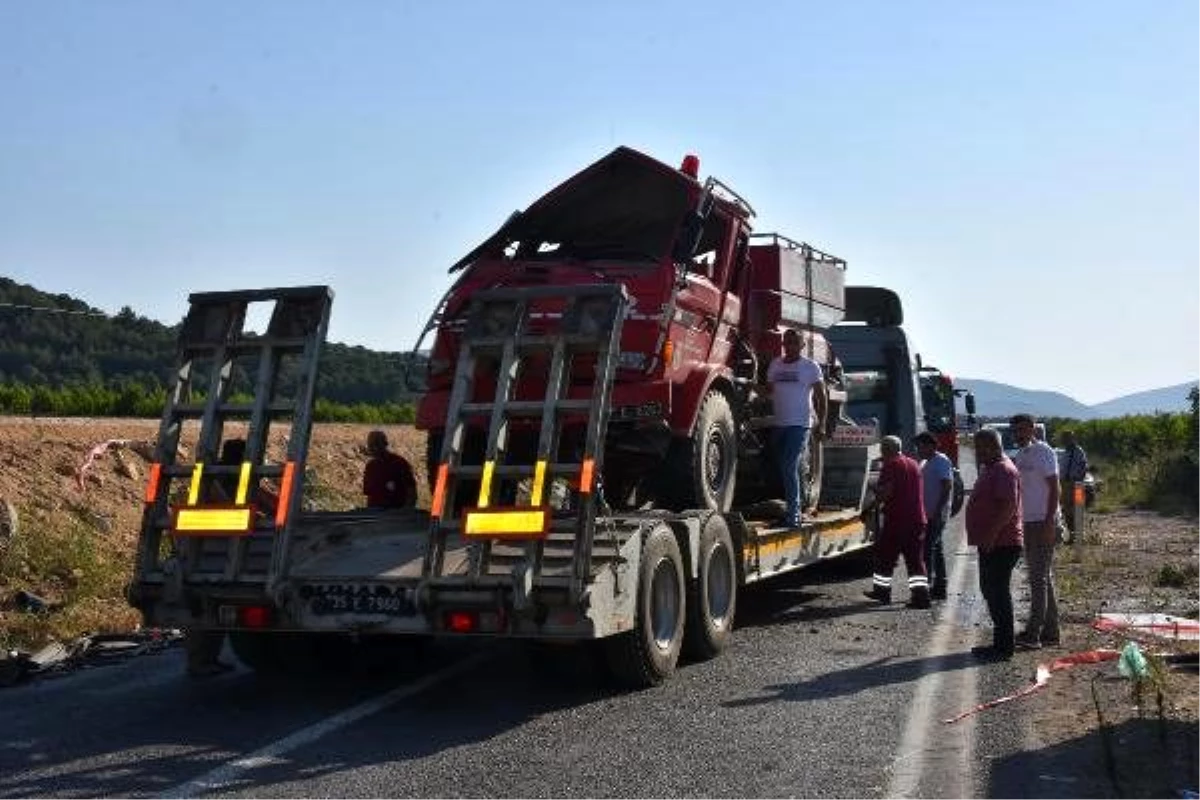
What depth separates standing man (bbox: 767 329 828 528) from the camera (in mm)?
11219

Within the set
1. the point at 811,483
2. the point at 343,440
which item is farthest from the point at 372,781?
the point at 343,440

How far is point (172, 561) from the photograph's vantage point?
793 cm

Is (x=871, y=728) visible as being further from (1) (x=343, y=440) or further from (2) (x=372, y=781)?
(1) (x=343, y=440)

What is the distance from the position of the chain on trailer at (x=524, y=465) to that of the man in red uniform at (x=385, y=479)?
2.20 m

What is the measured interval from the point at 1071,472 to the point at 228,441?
1343 centimetres

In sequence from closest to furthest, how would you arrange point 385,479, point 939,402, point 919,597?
1. point 385,479
2. point 919,597
3. point 939,402

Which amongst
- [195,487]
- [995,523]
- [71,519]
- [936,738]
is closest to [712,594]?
[995,523]

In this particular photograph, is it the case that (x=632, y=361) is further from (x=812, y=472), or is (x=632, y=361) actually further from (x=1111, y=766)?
(x=1111, y=766)

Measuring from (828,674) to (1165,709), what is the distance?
2.08 metres

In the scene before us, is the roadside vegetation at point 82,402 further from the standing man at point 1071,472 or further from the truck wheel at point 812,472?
the truck wheel at point 812,472

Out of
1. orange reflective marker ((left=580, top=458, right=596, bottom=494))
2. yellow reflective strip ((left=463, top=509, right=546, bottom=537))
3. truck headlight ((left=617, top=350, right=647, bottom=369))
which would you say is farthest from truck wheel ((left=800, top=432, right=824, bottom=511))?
yellow reflective strip ((left=463, top=509, right=546, bottom=537))

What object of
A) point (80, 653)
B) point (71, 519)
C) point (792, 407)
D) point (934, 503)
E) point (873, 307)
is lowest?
point (80, 653)

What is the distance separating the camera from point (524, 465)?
779 cm

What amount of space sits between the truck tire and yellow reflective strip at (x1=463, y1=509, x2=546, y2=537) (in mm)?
2691
